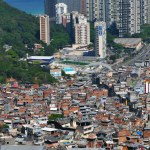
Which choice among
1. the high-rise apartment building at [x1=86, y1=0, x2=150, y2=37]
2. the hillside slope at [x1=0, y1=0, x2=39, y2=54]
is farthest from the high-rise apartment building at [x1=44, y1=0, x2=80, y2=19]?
the high-rise apartment building at [x1=86, y1=0, x2=150, y2=37]

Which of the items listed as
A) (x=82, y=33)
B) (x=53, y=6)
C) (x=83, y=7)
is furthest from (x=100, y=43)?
(x=53, y=6)

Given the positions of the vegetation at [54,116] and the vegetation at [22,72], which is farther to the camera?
the vegetation at [22,72]

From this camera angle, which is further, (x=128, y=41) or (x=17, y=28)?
(x=17, y=28)

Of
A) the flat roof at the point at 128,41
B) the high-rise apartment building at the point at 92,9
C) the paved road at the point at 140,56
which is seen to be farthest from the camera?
the high-rise apartment building at the point at 92,9

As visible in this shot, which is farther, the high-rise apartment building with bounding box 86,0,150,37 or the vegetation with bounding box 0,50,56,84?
the high-rise apartment building with bounding box 86,0,150,37

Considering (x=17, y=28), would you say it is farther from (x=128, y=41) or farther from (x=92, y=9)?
(x=128, y=41)

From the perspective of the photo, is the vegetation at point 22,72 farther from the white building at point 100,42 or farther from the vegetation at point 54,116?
the vegetation at point 54,116

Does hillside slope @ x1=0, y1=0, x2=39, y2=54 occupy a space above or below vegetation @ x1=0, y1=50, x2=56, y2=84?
above

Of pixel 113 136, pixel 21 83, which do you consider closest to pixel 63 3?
pixel 21 83

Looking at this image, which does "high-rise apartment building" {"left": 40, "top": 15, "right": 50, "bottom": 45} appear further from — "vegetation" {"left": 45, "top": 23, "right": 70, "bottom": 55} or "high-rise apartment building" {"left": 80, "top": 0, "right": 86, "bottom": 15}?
"high-rise apartment building" {"left": 80, "top": 0, "right": 86, "bottom": 15}

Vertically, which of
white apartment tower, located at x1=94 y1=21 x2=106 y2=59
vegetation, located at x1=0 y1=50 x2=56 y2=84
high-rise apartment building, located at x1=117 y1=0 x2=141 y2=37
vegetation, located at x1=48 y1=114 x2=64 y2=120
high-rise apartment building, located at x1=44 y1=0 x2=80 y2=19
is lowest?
vegetation, located at x1=48 y1=114 x2=64 y2=120

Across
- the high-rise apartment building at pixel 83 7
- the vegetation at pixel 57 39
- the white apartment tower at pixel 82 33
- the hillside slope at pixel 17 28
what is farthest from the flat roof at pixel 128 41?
the hillside slope at pixel 17 28

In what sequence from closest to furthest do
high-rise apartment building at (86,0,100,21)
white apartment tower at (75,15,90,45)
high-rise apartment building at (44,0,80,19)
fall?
white apartment tower at (75,15,90,45) → high-rise apartment building at (86,0,100,21) → high-rise apartment building at (44,0,80,19)
